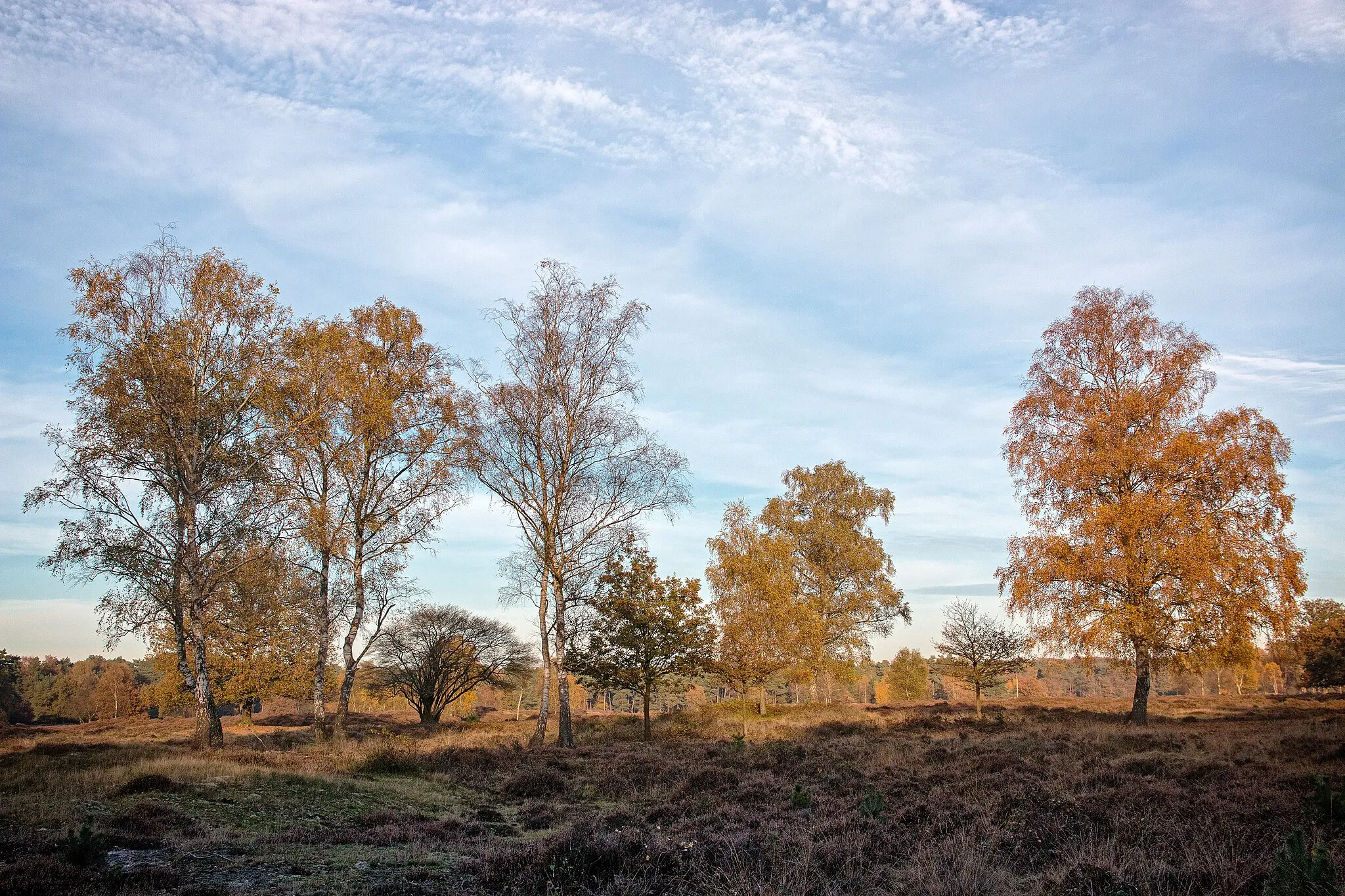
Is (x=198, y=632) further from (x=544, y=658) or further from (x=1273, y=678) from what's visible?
(x=1273, y=678)

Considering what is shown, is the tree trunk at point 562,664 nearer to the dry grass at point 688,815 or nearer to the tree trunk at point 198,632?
the dry grass at point 688,815

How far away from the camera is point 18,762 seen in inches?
462

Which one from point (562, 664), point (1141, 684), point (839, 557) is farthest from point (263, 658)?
point (1141, 684)

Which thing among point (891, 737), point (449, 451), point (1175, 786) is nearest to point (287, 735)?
point (449, 451)

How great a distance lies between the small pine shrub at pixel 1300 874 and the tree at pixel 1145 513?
59.2ft

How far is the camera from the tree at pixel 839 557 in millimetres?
36438

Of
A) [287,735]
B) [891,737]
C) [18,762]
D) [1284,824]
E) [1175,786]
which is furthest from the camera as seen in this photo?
[287,735]

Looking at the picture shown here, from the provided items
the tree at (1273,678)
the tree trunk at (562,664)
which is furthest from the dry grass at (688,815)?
the tree at (1273,678)

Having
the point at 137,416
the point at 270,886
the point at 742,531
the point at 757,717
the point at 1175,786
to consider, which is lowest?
the point at 757,717

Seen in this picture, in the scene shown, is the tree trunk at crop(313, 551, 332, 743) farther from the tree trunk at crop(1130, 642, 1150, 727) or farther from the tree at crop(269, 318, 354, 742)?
the tree trunk at crop(1130, 642, 1150, 727)

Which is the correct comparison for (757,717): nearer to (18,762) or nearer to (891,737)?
(891,737)

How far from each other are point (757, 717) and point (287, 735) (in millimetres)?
19199

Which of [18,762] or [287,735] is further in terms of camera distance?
[287,735]

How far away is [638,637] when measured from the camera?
88.0ft
